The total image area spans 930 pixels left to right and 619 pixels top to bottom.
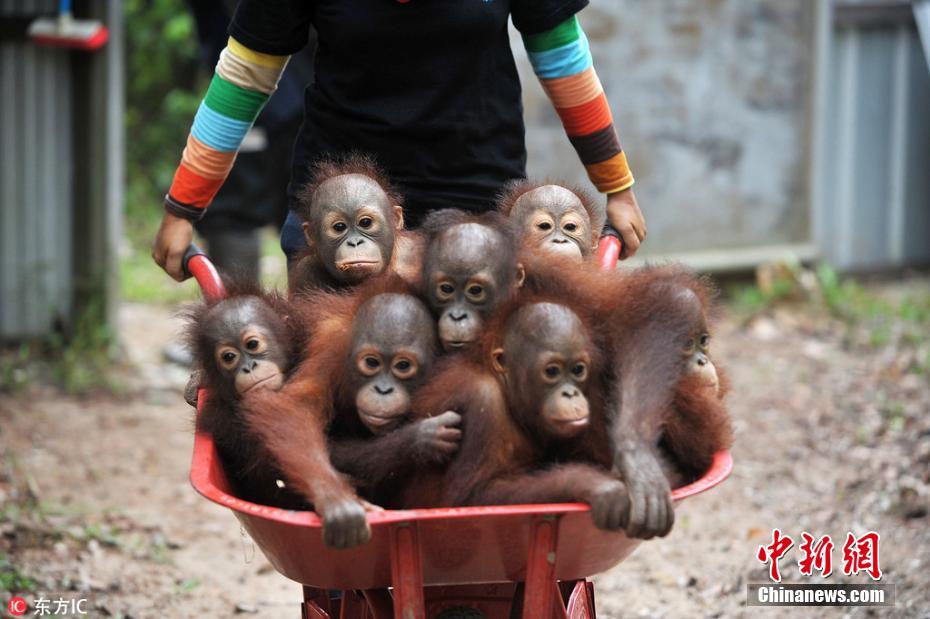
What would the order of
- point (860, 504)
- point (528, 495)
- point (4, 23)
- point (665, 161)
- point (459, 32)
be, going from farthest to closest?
point (665, 161), point (4, 23), point (860, 504), point (459, 32), point (528, 495)

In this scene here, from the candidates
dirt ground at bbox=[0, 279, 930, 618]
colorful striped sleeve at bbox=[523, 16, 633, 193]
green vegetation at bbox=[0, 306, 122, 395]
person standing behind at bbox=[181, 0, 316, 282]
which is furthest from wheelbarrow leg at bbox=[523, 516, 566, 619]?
green vegetation at bbox=[0, 306, 122, 395]

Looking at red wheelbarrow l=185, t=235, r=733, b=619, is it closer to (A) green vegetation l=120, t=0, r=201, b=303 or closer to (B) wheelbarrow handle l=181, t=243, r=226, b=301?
(B) wheelbarrow handle l=181, t=243, r=226, b=301

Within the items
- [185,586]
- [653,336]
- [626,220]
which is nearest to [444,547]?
[653,336]

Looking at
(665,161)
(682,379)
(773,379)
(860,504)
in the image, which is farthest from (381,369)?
(665,161)

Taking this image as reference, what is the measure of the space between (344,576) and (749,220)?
5213mm

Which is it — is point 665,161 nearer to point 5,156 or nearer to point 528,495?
point 5,156

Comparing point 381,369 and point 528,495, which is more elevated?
point 381,369

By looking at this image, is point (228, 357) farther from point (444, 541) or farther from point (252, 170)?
point (252, 170)

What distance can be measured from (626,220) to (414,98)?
635mm

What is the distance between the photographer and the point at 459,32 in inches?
120

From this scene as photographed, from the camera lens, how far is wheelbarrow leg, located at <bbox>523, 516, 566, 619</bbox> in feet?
7.29

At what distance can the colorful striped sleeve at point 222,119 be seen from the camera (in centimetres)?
306

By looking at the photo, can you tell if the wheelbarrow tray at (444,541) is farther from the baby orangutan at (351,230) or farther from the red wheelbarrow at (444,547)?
the baby orangutan at (351,230)

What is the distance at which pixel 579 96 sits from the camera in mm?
3215
